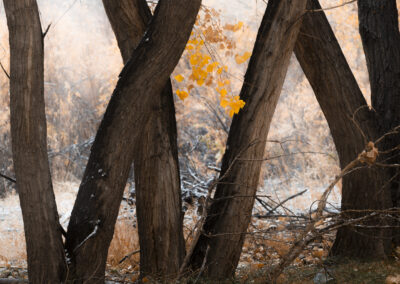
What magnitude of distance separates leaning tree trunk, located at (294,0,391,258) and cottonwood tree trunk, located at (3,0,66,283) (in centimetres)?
210

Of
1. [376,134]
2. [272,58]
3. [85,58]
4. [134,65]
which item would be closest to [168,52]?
[134,65]

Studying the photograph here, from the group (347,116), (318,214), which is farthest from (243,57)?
(318,214)

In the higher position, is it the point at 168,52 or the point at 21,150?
the point at 168,52

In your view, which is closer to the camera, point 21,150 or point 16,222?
point 21,150

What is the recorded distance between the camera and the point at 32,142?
8.13ft

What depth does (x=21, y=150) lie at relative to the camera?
2.47 m

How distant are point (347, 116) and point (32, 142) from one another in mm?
2398

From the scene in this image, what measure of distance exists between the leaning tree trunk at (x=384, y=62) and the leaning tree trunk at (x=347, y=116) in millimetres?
234

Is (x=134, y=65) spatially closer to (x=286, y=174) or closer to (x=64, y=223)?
(x=64, y=223)

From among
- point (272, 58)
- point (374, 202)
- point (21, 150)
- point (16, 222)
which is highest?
point (272, 58)

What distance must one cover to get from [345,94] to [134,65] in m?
1.79

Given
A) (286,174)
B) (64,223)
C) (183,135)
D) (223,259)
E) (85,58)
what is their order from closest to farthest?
(223,259), (64,223), (286,174), (183,135), (85,58)

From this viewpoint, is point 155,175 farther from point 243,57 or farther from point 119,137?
point 243,57

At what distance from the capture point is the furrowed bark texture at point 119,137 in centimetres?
262
